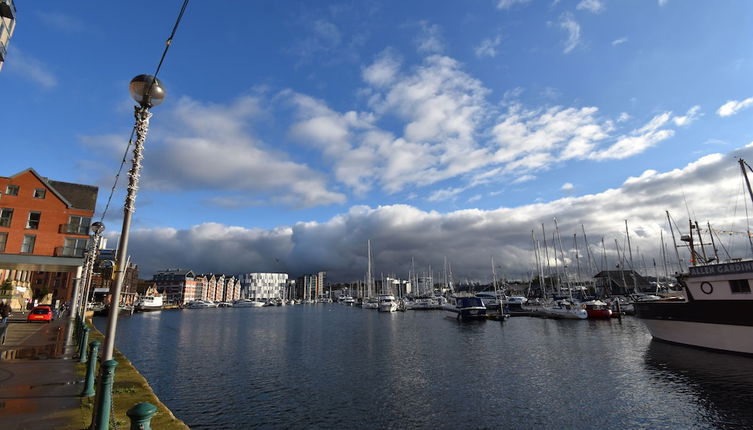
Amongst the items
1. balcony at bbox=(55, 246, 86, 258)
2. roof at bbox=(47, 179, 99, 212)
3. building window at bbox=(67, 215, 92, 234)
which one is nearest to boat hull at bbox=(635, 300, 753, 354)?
balcony at bbox=(55, 246, 86, 258)

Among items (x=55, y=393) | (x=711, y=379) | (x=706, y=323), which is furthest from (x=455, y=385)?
(x=706, y=323)

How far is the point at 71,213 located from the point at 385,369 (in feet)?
138

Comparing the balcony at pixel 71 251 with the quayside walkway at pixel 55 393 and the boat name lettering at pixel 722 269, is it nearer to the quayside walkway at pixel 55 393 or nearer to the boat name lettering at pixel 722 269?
the quayside walkway at pixel 55 393

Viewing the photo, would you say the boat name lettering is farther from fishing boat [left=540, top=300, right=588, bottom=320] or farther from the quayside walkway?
fishing boat [left=540, top=300, right=588, bottom=320]

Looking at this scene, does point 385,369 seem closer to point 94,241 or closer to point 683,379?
point 683,379

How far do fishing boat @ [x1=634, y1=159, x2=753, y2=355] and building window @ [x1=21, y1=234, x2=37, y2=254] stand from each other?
232 ft

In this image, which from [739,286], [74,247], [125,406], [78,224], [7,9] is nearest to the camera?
[125,406]

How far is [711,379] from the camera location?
27.6 m

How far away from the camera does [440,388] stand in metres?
26.4

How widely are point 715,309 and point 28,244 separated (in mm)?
72433

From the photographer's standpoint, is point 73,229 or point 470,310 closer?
point 73,229

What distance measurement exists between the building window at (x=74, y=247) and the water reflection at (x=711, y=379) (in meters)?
53.5

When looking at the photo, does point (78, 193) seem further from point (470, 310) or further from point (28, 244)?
point (470, 310)

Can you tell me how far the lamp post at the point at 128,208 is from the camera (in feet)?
27.7
